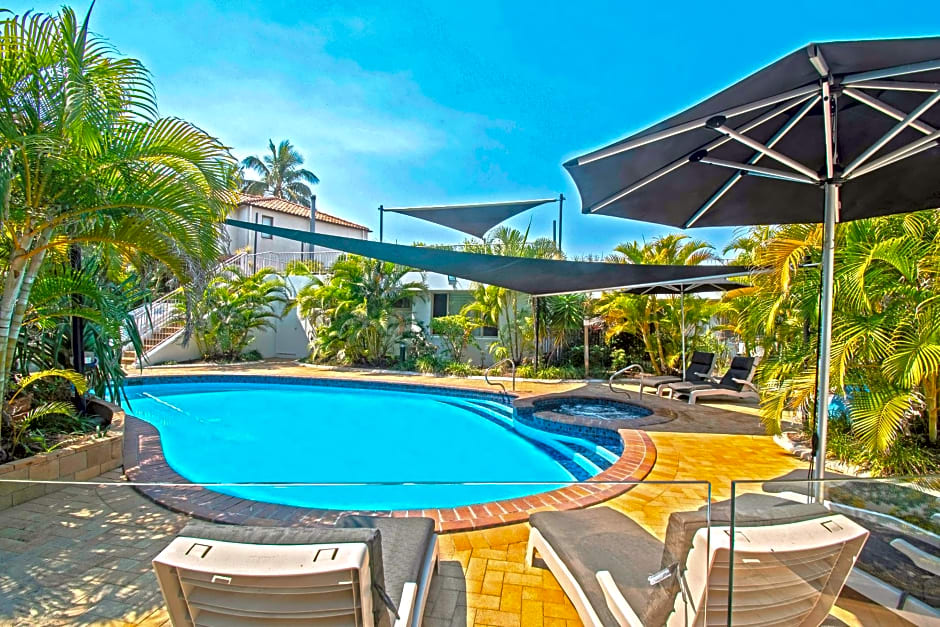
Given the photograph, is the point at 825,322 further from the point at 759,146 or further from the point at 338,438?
the point at 338,438

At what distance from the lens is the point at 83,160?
13.0ft

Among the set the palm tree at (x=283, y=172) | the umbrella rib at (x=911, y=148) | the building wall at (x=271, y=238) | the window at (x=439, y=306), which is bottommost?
the window at (x=439, y=306)

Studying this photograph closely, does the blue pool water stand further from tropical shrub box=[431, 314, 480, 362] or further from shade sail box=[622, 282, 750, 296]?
shade sail box=[622, 282, 750, 296]

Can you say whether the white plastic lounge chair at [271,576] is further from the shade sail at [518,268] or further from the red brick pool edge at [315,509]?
the shade sail at [518,268]

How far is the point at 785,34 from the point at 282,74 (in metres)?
10.3

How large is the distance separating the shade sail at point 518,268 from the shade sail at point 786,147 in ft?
6.40

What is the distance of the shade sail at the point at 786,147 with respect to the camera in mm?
2486

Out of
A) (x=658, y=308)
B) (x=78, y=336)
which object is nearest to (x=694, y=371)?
(x=658, y=308)

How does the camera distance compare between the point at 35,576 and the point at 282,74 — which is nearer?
the point at 35,576

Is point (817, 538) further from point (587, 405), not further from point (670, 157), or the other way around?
point (587, 405)

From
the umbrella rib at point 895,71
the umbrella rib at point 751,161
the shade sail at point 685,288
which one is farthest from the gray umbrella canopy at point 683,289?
the umbrella rib at point 895,71

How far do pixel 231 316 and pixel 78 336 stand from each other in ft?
36.6

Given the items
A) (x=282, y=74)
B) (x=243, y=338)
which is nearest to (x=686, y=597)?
(x=282, y=74)

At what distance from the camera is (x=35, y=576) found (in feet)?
7.58
